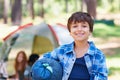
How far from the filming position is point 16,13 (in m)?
12.7

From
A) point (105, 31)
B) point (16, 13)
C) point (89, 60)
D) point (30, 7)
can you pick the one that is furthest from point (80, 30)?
point (30, 7)

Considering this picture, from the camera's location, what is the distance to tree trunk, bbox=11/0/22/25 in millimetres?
12477

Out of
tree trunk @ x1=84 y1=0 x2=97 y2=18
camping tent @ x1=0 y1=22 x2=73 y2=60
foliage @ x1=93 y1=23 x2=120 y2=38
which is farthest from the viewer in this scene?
tree trunk @ x1=84 y1=0 x2=97 y2=18

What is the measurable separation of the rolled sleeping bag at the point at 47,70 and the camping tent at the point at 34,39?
3.26 meters

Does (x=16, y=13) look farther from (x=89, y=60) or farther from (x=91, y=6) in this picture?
(x=89, y=60)

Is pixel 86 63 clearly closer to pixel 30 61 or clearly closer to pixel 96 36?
pixel 30 61

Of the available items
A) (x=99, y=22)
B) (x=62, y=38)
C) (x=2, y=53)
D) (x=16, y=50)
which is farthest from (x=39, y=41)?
(x=99, y=22)

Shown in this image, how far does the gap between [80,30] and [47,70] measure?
0.34 meters

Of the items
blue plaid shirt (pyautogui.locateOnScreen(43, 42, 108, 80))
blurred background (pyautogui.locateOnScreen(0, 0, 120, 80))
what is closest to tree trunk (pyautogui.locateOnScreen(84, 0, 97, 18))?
blurred background (pyautogui.locateOnScreen(0, 0, 120, 80))

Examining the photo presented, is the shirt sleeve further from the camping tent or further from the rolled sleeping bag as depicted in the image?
the camping tent

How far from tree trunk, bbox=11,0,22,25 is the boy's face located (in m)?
10.0

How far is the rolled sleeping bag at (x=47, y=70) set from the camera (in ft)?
8.11

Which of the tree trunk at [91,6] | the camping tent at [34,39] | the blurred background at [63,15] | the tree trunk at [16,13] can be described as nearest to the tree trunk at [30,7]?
the blurred background at [63,15]

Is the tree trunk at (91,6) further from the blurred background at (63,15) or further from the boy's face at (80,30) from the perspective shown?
the boy's face at (80,30)
